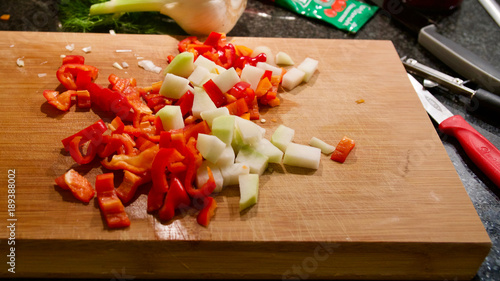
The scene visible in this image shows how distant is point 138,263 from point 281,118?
919 millimetres

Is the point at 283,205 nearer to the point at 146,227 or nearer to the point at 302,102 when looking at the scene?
the point at 146,227

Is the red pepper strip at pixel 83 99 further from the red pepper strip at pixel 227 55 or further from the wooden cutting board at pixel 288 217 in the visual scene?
the red pepper strip at pixel 227 55

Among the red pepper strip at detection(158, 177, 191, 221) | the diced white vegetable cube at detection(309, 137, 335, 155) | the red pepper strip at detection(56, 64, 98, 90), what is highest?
the diced white vegetable cube at detection(309, 137, 335, 155)

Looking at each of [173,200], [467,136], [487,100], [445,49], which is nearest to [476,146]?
[467,136]

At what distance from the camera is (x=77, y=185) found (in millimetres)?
1635

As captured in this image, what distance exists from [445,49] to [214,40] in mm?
1366

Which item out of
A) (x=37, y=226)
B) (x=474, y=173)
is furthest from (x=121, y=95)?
(x=474, y=173)

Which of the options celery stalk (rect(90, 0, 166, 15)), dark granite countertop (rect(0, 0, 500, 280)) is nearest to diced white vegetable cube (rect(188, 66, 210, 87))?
celery stalk (rect(90, 0, 166, 15))

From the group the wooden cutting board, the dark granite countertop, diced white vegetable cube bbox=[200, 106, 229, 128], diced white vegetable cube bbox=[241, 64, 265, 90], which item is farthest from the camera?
the dark granite countertop

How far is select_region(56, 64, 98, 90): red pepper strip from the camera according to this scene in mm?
2053

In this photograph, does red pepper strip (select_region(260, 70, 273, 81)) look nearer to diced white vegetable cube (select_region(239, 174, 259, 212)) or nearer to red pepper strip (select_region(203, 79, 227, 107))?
red pepper strip (select_region(203, 79, 227, 107))

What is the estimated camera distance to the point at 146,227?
1.55 metres

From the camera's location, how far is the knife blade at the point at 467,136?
1.92 meters

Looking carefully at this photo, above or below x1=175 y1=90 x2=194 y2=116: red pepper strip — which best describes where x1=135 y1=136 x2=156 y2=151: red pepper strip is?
below
